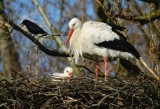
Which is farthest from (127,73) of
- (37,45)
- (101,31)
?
(37,45)

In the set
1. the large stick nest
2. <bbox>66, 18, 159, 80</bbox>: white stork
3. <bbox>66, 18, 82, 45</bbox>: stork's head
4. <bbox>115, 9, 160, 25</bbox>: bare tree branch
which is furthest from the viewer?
<bbox>66, 18, 82, 45</bbox>: stork's head

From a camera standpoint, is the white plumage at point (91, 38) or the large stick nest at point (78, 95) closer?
the large stick nest at point (78, 95)

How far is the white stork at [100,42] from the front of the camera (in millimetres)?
10859

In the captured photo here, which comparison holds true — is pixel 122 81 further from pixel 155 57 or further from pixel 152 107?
pixel 155 57

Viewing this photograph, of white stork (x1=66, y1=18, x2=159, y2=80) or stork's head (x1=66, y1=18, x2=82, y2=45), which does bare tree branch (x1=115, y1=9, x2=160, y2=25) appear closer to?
white stork (x1=66, y1=18, x2=159, y2=80)

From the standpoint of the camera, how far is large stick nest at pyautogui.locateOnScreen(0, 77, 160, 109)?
8.95 metres

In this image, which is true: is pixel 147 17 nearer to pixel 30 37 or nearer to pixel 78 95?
pixel 30 37

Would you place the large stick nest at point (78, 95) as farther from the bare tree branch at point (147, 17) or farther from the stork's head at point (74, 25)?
the stork's head at point (74, 25)

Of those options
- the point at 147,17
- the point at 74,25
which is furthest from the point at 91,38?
the point at 147,17

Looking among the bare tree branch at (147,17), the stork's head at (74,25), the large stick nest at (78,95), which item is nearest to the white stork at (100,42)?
the stork's head at (74,25)

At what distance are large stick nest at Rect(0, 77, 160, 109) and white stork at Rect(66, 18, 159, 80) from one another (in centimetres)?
158

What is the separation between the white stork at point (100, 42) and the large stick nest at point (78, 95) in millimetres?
1584

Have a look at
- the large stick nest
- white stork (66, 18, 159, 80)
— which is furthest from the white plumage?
the large stick nest

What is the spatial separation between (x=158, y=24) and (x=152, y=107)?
3.40m
